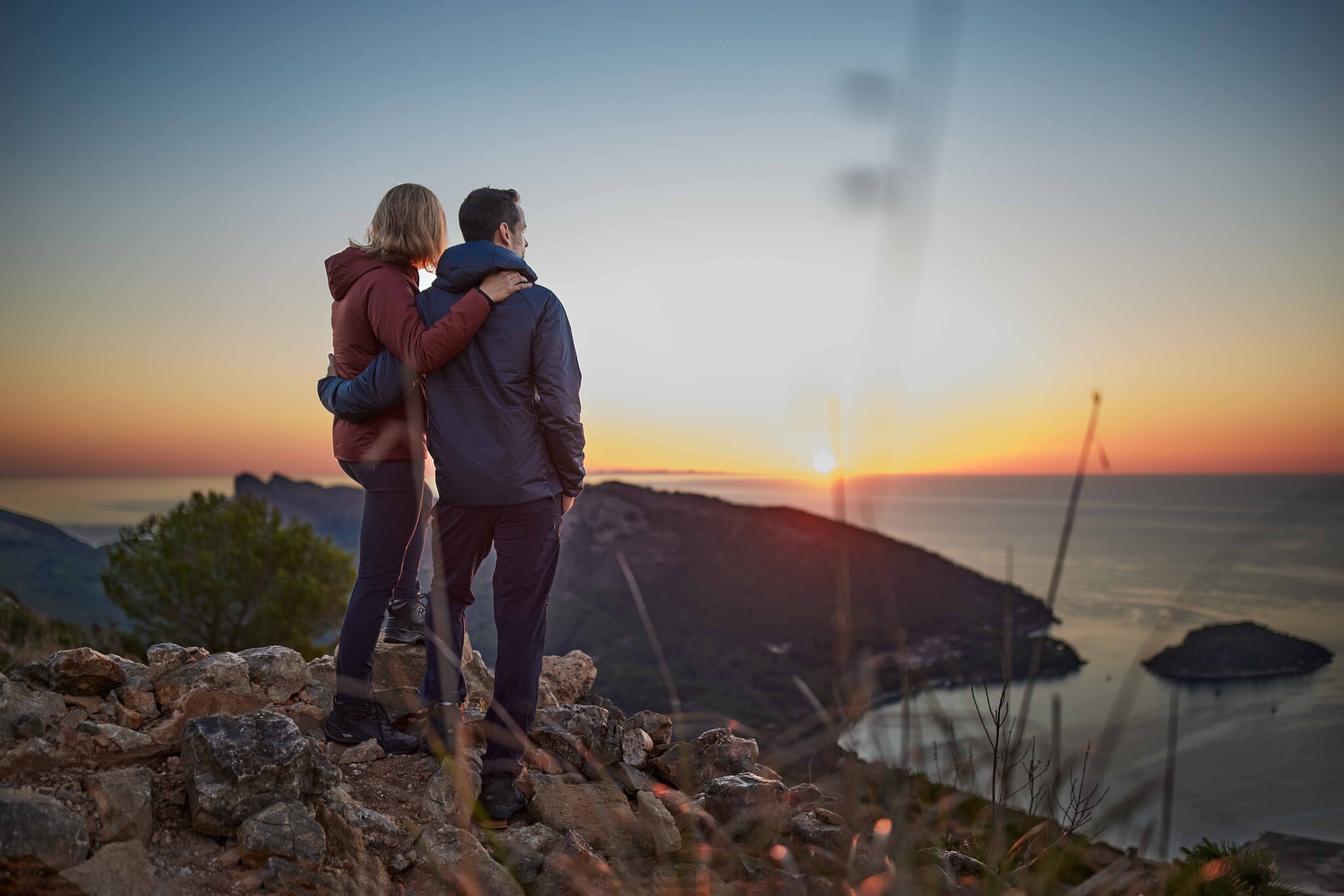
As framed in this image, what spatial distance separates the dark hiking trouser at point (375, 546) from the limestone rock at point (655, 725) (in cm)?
133

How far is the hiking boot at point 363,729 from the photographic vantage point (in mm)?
3453

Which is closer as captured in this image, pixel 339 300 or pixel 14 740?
pixel 14 740

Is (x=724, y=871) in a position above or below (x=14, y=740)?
below

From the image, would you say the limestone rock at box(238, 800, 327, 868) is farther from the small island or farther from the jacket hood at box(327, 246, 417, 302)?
the small island

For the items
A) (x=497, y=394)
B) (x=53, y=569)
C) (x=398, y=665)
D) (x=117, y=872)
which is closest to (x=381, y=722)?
(x=398, y=665)

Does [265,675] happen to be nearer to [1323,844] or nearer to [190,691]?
[190,691]

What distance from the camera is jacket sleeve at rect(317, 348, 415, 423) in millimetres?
3121

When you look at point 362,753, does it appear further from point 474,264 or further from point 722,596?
point 722,596

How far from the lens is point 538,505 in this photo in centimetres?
315

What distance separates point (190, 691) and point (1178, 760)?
3685 millimetres

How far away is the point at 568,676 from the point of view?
15.4 ft

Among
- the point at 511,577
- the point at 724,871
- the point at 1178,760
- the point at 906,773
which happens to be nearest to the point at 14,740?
the point at 511,577

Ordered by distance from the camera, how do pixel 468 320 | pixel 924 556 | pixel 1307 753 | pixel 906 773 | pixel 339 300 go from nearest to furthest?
pixel 906 773 → pixel 1307 753 → pixel 468 320 → pixel 339 300 → pixel 924 556

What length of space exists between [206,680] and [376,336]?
1.82 metres
